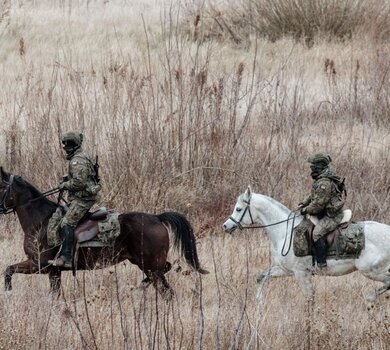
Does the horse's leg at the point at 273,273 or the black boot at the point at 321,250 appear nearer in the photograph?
the black boot at the point at 321,250

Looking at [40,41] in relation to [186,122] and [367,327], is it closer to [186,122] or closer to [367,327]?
[186,122]

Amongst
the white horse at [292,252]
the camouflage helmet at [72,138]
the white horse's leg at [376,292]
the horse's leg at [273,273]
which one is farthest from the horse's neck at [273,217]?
the camouflage helmet at [72,138]

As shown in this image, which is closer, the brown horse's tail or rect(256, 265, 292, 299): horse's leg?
the brown horse's tail

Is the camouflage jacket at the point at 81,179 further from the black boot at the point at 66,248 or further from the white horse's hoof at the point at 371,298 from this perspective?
the white horse's hoof at the point at 371,298

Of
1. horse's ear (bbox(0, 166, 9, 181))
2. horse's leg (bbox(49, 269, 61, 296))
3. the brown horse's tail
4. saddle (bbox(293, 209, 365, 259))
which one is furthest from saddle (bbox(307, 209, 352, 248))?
horse's ear (bbox(0, 166, 9, 181))

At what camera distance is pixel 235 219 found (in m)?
9.92

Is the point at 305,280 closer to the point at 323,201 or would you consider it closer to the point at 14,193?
the point at 323,201

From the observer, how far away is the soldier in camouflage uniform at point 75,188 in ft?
30.4

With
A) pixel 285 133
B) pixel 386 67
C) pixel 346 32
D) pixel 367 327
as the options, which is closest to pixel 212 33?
pixel 346 32

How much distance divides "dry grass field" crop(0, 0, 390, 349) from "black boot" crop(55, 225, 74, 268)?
1.18 feet

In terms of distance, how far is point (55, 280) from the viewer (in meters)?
9.41

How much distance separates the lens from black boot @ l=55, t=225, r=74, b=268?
30.5 feet

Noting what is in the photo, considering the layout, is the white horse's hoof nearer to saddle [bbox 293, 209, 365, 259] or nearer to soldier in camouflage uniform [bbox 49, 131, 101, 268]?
saddle [bbox 293, 209, 365, 259]

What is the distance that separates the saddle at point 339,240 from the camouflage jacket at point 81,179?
2098 mm
